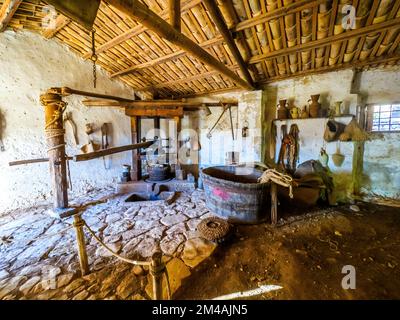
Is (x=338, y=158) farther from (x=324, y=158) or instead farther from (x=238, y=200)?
(x=238, y=200)

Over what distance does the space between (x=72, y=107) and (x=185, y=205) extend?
3.96 metres

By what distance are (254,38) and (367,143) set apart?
11.9 ft

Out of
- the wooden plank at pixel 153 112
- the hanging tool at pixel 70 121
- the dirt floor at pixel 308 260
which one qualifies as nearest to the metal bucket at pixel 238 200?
the dirt floor at pixel 308 260

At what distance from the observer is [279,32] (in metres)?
3.25

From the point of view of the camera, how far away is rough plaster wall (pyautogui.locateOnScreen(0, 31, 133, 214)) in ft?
12.4

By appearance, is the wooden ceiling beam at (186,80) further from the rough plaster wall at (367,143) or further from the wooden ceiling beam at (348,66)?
the rough plaster wall at (367,143)

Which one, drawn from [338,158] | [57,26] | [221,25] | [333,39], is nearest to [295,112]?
[338,158]

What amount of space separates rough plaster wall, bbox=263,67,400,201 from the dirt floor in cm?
88

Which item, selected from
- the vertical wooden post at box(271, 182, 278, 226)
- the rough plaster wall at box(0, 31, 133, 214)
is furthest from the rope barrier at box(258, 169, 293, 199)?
the rough plaster wall at box(0, 31, 133, 214)

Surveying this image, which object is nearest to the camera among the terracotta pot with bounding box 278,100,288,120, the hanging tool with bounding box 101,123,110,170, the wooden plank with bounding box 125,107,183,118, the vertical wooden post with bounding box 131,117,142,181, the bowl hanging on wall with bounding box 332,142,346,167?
the bowl hanging on wall with bounding box 332,142,346,167

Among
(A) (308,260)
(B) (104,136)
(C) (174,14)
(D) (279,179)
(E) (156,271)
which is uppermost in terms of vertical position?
(C) (174,14)

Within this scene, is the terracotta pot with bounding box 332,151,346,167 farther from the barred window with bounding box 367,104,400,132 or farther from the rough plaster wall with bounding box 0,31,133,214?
the rough plaster wall with bounding box 0,31,133,214

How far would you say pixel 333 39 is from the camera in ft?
10.4
